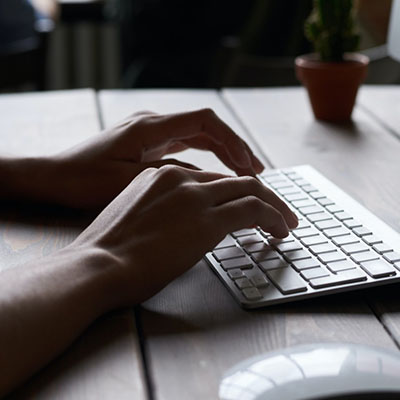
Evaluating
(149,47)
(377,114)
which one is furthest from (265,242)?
(149,47)

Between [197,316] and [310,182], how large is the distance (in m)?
0.34

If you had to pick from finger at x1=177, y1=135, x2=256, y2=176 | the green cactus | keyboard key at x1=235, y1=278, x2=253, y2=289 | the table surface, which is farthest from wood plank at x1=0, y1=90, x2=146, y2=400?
the green cactus

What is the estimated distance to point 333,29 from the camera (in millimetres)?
1235

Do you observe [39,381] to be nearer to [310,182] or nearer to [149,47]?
[310,182]

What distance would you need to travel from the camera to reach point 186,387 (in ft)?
1.62

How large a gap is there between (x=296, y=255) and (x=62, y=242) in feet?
0.86

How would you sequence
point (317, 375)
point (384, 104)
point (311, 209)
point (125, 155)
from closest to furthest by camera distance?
point (317, 375)
point (311, 209)
point (125, 155)
point (384, 104)

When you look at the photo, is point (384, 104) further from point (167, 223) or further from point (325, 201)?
point (167, 223)

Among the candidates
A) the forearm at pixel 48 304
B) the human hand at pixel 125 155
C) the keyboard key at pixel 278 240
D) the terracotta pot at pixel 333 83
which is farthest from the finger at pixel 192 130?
the terracotta pot at pixel 333 83

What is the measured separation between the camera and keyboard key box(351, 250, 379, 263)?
644mm

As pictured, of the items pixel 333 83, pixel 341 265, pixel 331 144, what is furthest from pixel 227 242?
pixel 333 83

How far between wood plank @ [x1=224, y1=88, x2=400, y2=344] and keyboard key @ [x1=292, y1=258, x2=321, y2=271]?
0.06 m

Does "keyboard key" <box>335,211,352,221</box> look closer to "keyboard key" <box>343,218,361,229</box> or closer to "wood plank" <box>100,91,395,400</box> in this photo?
"keyboard key" <box>343,218,361,229</box>

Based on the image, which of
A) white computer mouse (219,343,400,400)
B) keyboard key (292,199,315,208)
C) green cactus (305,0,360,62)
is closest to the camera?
white computer mouse (219,343,400,400)
